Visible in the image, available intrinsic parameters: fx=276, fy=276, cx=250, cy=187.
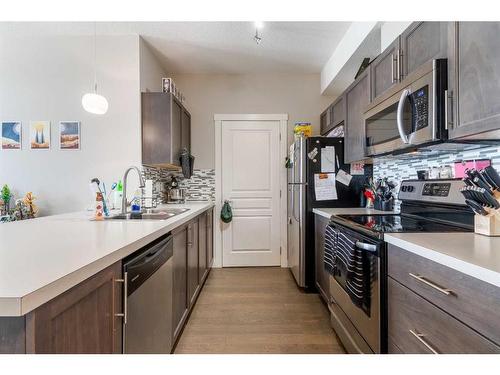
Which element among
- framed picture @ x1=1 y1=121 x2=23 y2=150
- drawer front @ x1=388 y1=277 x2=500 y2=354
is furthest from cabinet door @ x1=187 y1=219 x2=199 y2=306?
framed picture @ x1=1 y1=121 x2=23 y2=150

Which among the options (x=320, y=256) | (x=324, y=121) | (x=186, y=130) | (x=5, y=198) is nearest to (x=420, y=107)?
(x=320, y=256)

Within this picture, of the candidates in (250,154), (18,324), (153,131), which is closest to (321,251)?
(250,154)

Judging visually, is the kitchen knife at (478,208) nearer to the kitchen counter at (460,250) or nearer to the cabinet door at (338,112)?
the kitchen counter at (460,250)

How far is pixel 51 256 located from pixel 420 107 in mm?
1677

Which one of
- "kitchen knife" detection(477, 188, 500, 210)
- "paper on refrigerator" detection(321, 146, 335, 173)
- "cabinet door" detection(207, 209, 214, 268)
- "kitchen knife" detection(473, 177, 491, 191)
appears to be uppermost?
"paper on refrigerator" detection(321, 146, 335, 173)

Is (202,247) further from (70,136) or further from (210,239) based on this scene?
(70,136)

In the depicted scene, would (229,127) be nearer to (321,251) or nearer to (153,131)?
(153,131)

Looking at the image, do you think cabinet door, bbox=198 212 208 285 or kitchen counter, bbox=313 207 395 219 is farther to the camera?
cabinet door, bbox=198 212 208 285

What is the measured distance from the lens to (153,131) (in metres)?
2.83

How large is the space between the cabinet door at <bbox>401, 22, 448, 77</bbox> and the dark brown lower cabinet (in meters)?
1.71

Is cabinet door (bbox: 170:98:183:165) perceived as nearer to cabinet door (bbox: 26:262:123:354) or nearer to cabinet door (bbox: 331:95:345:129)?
cabinet door (bbox: 331:95:345:129)

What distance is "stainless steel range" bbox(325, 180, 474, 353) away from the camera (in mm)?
1313
